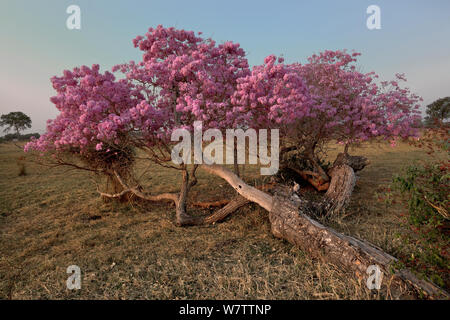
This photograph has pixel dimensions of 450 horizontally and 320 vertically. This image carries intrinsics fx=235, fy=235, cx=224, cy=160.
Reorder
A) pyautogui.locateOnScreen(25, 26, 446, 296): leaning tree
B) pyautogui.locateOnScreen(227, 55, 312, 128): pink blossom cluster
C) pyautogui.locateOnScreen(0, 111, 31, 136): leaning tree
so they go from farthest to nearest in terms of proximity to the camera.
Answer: pyautogui.locateOnScreen(0, 111, 31, 136): leaning tree
pyautogui.locateOnScreen(227, 55, 312, 128): pink blossom cluster
pyautogui.locateOnScreen(25, 26, 446, 296): leaning tree

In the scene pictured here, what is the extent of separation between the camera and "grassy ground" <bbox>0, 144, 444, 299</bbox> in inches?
122

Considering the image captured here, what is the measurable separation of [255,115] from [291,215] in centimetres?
276

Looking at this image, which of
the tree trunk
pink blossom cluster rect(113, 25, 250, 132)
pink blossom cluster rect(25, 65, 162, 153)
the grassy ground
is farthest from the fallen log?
pink blossom cluster rect(25, 65, 162, 153)

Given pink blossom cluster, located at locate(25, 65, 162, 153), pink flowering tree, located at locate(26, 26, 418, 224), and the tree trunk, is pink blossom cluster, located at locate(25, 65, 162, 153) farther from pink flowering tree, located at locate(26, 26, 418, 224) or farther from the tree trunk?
the tree trunk

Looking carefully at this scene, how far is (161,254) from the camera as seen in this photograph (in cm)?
421

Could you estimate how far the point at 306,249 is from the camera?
3904 millimetres

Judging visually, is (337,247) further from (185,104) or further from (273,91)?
(185,104)

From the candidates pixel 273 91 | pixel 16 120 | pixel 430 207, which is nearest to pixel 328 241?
pixel 430 207

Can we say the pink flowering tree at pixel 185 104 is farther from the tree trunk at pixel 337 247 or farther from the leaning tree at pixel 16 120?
the leaning tree at pixel 16 120

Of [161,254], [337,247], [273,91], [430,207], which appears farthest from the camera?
[273,91]

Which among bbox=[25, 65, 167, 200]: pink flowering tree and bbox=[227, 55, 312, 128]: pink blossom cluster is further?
bbox=[227, 55, 312, 128]: pink blossom cluster

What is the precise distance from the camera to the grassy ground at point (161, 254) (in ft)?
10.2

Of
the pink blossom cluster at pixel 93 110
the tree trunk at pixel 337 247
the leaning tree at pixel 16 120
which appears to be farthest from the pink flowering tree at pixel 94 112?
the leaning tree at pixel 16 120
